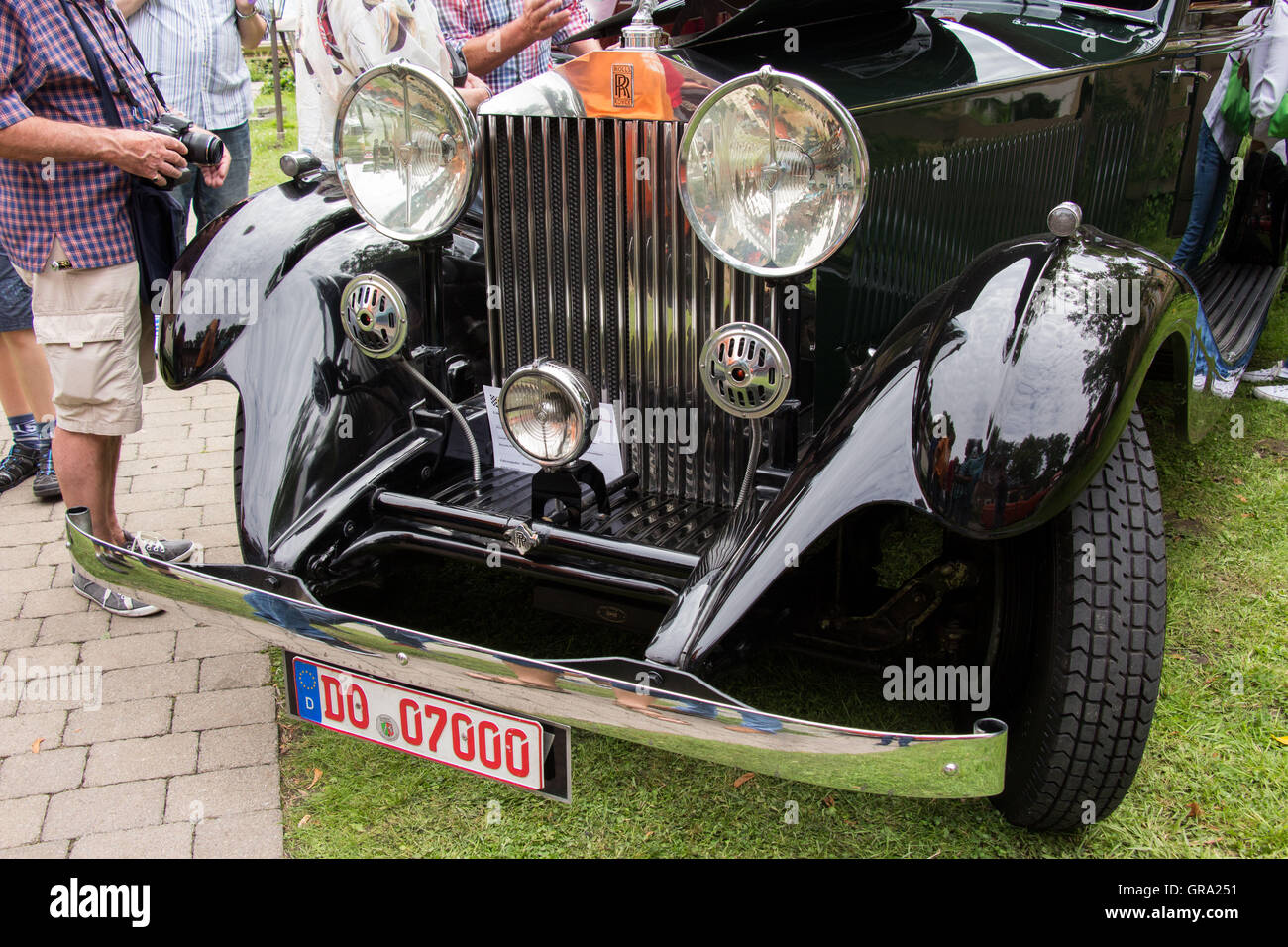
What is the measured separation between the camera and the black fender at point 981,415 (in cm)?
159

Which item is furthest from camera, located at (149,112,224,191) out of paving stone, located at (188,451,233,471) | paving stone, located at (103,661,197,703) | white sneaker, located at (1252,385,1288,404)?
white sneaker, located at (1252,385,1288,404)

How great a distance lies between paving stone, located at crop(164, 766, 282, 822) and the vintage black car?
14.8 inches

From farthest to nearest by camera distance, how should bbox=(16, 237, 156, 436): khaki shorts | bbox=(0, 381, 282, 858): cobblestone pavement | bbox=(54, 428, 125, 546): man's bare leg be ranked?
bbox=(54, 428, 125, 546): man's bare leg < bbox=(16, 237, 156, 436): khaki shorts < bbox=(0, 381, 282, 858): cobblestone pavement

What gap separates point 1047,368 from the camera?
1619 millimetres

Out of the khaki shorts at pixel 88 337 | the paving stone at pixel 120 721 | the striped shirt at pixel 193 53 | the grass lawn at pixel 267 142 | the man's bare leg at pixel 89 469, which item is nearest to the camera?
the paving stone at pixel 120 721

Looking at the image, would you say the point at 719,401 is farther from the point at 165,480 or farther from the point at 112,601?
the point at 165,480

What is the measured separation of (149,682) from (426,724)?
1.13 m

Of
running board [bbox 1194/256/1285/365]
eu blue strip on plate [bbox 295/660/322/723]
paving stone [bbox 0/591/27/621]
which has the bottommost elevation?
paving stone [bbox 0/591/27/621]

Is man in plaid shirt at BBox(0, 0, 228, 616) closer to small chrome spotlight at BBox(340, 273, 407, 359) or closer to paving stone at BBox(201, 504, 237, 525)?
paving stone at BBox(201, 504, 237, 525)

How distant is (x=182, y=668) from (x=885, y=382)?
6.21 feet

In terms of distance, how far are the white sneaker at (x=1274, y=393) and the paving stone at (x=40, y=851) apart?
4.25 m

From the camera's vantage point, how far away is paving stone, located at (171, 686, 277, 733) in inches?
96.1

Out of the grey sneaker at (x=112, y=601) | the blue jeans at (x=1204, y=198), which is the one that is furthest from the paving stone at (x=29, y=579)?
the blue jeans at (x=1204, y=198)

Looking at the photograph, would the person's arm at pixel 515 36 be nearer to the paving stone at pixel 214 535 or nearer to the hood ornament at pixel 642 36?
the hood ornament at pixel 642 36
